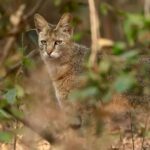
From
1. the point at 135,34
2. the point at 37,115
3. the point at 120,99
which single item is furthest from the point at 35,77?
the point at 135,34

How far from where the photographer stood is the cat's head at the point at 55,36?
7422mm

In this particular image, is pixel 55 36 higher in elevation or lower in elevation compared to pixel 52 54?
higher

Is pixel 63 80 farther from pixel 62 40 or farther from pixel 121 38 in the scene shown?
pixel 121 38

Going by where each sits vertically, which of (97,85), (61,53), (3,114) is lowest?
(61,53)

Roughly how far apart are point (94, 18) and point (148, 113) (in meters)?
4.52

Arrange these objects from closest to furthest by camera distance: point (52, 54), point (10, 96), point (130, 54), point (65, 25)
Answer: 1. point (130, 54)
2. point (10, 96)
3. point (52, 54)
4. point (65, 25)

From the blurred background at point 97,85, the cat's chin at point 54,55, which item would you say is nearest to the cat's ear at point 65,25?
the cat's chin at point 54,55

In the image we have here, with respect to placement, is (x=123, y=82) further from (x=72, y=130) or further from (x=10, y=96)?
(x=72, y=130)

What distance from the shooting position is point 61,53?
7.60 m

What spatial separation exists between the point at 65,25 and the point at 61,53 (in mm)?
312

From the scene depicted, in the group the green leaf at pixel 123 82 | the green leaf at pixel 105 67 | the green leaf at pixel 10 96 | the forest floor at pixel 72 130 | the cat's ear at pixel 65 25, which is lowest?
the forest floor at pixel 72 130

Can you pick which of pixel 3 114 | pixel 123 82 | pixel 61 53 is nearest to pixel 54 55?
pixel 61 53

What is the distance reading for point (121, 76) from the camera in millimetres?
3057

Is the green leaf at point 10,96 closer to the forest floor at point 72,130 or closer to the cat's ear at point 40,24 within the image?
the forest floor at point 72,130
